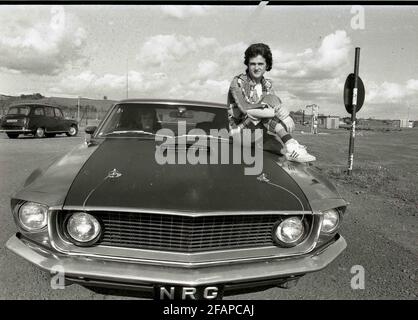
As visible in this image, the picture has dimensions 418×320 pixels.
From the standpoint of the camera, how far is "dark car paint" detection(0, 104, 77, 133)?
16.6 meters

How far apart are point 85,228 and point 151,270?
46cm

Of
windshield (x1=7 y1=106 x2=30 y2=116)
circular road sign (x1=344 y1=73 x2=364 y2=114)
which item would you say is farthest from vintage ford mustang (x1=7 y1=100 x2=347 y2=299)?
windshield (x1=7 y1=106 x2=30 y2=116)

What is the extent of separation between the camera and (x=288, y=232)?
243cm

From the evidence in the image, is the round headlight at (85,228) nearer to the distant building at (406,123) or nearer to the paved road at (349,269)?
the paved road at (349,269)

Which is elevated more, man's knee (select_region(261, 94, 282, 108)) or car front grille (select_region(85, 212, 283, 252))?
man's knee (select_region(261, 94, 282, 108))

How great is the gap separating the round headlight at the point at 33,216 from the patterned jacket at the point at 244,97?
2.08 meters

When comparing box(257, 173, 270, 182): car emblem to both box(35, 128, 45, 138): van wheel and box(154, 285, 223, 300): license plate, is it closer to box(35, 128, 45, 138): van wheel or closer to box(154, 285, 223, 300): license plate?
box(154, 285, 223, 300): license plate

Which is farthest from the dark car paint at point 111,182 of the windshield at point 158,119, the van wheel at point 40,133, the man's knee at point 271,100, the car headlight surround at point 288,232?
the van wheel at point 40,133

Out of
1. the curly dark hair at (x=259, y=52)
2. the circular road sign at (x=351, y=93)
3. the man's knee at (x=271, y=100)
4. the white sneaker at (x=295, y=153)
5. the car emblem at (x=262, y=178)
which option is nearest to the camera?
the car emblem at (x=262, y=178)

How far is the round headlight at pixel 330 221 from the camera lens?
2539 mm

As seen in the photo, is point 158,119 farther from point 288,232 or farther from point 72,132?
point 72,132

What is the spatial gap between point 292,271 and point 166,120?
2179mm
